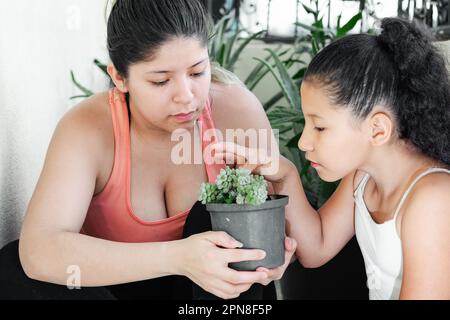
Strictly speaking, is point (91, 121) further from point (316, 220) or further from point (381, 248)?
point (381, 248)

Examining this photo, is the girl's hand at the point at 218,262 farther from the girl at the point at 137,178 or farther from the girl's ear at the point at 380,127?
the girl's ear at the point at 380,127

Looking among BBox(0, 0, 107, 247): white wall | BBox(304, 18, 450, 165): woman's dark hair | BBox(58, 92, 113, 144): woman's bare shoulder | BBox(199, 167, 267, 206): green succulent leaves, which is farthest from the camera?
BBox(0, 0, 107, 247): white wall

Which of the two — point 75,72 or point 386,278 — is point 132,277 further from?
point 75,72

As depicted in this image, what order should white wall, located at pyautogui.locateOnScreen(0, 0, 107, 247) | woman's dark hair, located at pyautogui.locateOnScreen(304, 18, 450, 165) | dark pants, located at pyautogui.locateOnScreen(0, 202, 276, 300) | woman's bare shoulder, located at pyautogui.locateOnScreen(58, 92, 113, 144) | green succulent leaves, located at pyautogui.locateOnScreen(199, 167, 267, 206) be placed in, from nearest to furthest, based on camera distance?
1. green succulent leaves, located at pyautogui.locateOnScreen(199, 167, 267, 206)
2. dark pants, located at pyautogui.locateOnScreen(0, 202, 276, 300)
3. woman's dark hair, located at pyautogui.locateOnScreen(304, 18, 450, 165)
4. woman's bare shoulder, located at pyautogui.locateOnScreen(58, 92, 113, 144)
5. white wall, located at pyautogui.locateOnScreen(0, 0, 107, 247)

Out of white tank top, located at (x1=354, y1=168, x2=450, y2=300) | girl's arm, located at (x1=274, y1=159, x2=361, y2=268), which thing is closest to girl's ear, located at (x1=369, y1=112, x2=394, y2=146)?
white tank top, located at (x1=354, y1=168, x2=450, y2=300)

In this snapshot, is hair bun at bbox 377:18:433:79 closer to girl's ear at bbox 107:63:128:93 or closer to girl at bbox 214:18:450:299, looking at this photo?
girl at bbox 214:18:450:299

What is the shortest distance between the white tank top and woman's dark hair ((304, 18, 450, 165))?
0.12 metres

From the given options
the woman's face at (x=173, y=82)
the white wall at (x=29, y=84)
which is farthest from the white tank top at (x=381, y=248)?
the white wall at (x=29, y=84)

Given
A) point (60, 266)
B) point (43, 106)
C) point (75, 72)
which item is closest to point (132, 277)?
point (60, 266)

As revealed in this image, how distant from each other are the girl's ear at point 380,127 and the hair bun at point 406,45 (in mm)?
100

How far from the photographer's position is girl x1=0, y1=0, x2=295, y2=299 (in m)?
1.43

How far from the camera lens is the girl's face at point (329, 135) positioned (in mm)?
1550

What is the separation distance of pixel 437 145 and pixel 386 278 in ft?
1.13
